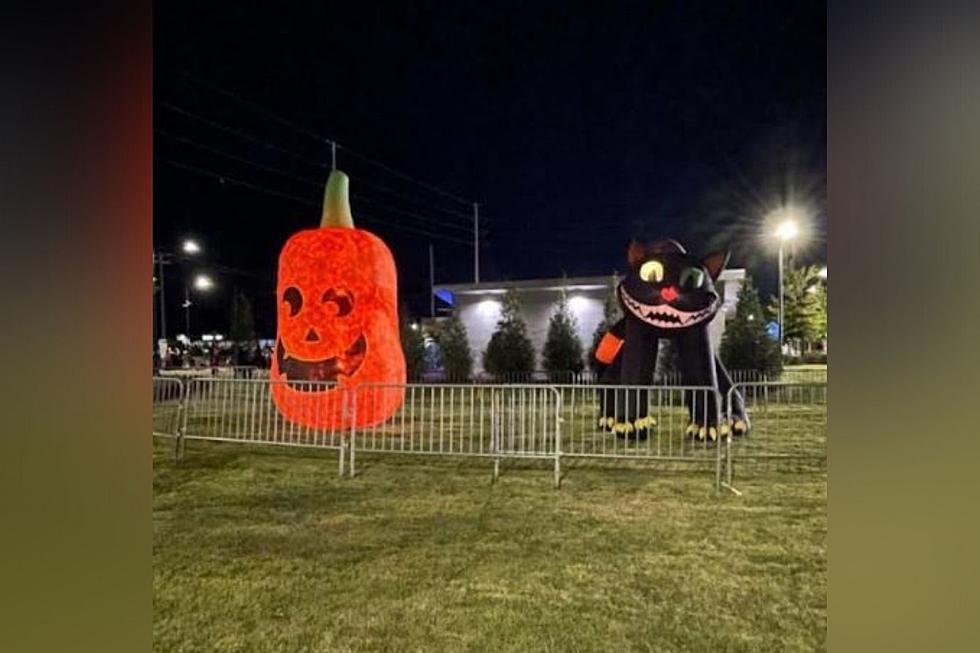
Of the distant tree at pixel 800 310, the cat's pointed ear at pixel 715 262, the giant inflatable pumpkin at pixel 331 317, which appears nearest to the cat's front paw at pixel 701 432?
the cat's pointed ear at pixel 715 262

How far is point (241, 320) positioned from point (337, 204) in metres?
20.8

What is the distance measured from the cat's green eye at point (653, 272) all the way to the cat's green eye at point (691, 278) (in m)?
0.31

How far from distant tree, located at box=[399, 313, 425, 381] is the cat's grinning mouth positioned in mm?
11682

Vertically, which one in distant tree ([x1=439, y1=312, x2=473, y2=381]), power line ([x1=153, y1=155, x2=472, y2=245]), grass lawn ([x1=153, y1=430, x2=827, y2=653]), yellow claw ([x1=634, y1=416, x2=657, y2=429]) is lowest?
grass lawn ([x1=153, y1=430, x2=827, y2=653])

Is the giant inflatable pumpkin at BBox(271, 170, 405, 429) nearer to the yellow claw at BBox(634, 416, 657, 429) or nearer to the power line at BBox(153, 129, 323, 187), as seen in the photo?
the yellow claw at BBox(634, 416, 657, 429)

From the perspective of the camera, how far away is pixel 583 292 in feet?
77.2

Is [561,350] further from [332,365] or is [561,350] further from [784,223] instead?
[332,365]

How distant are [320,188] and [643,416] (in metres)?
18.3

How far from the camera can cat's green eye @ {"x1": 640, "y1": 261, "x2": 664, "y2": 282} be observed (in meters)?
10.6

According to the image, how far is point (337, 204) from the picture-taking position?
10594mm

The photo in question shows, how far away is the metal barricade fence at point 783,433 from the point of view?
328 inches

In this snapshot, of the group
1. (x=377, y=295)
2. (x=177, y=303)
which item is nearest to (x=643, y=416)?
(x=377, y=295)

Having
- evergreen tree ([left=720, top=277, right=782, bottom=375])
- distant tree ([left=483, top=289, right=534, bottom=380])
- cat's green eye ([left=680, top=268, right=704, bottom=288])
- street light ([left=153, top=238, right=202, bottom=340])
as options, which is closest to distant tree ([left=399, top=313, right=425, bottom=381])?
distant tree ([left=483, top=289, right=534, bottom=380])
